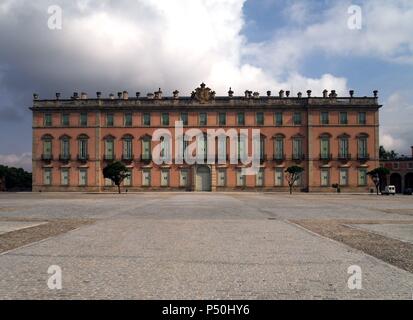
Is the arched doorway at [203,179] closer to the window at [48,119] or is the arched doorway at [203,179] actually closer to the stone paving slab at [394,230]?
the window at [48,119]

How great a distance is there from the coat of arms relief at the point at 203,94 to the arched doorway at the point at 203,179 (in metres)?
8.81

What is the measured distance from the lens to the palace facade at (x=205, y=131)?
52656 millimetres

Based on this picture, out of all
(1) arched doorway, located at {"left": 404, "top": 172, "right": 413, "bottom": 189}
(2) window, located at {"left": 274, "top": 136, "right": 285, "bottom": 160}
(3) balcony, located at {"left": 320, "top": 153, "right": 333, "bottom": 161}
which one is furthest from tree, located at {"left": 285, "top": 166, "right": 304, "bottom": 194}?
(1) arched doorway, located at {"left": 404, "top": 172, "right": 413, "bottom": 189}

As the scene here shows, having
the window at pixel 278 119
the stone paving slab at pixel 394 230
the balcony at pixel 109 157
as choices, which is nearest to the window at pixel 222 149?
the window at pixel 278 119

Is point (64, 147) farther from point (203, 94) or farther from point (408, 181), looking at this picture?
point (408, 181)

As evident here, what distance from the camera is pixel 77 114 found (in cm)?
5400

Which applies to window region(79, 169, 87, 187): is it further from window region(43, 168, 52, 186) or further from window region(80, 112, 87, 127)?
window region(80, 112, 87, 127)

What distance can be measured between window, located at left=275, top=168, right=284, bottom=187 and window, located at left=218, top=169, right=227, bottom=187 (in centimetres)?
657

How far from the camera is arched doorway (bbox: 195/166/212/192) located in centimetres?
5338

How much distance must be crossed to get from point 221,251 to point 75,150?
49279 millimetres

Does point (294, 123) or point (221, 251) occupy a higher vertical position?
point (294, 123)
